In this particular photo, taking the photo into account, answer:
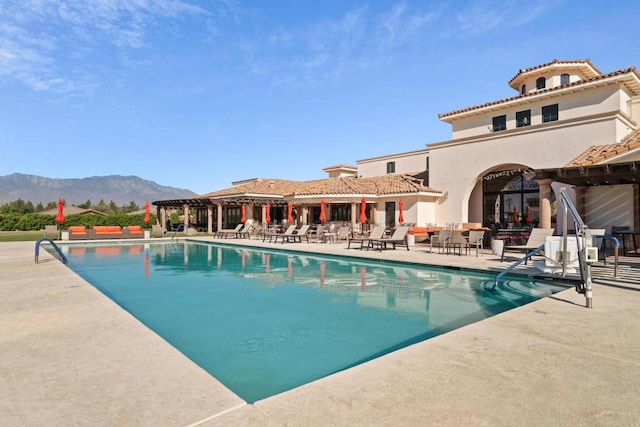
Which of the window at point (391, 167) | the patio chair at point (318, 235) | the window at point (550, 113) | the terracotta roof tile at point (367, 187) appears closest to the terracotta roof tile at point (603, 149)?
the window at point (550, 113)

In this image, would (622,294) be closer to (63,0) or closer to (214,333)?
(214,333)

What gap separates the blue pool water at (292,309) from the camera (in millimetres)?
4578

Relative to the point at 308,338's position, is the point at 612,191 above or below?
above

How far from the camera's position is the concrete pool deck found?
232 centimetres

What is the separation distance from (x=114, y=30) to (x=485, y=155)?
60.1 feet

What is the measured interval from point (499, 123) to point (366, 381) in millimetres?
20702

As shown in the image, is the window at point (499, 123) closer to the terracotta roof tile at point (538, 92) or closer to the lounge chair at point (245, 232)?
the terracotta roof tile at point (538, 92)

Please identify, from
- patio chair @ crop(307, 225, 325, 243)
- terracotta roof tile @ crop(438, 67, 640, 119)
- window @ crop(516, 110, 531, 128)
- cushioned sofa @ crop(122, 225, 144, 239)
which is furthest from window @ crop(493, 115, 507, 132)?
cushioned sofa @ crop(122, 225, 144, 239)

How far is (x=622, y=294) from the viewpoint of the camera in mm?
6410

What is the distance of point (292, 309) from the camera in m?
6.98

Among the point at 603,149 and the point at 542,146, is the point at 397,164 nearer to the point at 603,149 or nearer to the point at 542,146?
the point at 542,146

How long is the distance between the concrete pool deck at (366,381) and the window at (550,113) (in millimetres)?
16724

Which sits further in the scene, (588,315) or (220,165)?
(220,165)

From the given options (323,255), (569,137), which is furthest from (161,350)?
(569,137)
